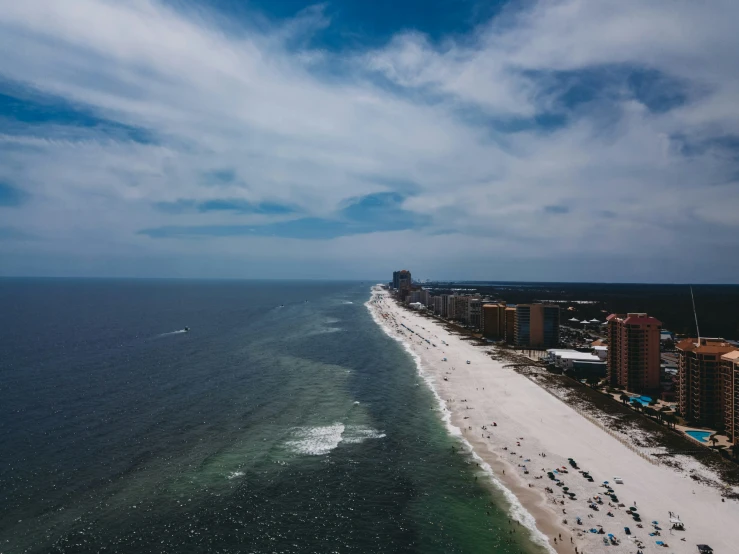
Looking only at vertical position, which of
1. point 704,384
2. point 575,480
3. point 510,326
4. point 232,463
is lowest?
point 575,480

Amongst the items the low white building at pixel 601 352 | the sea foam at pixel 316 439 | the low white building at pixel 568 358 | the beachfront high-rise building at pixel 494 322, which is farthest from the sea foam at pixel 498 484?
the beachfront high-rise building at pixel 494 322

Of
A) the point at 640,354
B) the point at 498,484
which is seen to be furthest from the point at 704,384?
the point at 498,484

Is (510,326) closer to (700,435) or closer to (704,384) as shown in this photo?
(704,384)

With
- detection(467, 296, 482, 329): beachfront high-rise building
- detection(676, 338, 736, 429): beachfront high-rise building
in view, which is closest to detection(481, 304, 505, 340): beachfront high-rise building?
detection(467, 296, 482, 329): beachfront high-rise building

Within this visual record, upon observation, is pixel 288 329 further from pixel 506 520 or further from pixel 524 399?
pixel 506 520

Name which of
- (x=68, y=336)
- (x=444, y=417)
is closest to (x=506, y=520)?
(x=444, y=417)

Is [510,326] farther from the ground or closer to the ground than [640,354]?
closer to the ground
